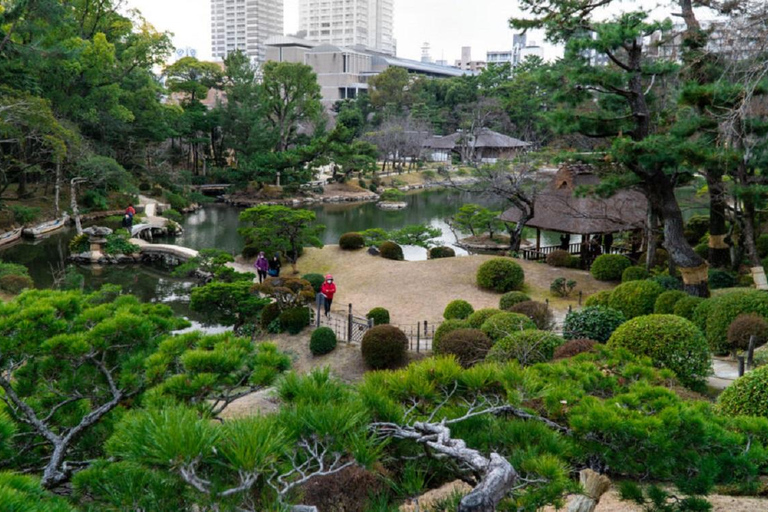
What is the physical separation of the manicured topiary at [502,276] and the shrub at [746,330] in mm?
6026

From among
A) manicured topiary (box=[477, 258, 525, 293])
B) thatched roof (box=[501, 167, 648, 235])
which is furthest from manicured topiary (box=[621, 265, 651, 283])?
manicured topiary (box=[477, 258, 525, 293])

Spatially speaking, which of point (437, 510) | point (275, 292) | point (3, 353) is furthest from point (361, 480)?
point (275, 292)

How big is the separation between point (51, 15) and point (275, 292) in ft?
47.1

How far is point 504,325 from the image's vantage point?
10203 mm

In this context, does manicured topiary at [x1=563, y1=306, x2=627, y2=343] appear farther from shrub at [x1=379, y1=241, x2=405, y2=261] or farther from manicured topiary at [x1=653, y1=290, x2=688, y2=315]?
shrub at [x1=379, y1=241, x2=405, y2=261]

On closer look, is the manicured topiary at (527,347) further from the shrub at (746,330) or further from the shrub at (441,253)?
the shrub at (441,253)

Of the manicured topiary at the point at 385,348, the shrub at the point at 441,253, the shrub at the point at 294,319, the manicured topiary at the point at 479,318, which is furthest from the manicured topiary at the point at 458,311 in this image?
the shrub at the point at 441,253

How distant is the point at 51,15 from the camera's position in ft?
67.3

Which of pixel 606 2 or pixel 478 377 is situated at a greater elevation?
pixel 606 2

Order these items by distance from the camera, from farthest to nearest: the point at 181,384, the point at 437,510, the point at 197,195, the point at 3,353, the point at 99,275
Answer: the point at 197,195, the point at 99,275, the point at 3,353, the point at 181,384, the point at 437,510

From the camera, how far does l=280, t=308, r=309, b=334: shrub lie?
1282 centimetres

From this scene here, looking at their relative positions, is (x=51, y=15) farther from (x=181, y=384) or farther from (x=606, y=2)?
(x=181, y=384)

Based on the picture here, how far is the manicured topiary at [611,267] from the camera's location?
50.7 ft

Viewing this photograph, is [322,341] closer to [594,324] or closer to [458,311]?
[458,311]
